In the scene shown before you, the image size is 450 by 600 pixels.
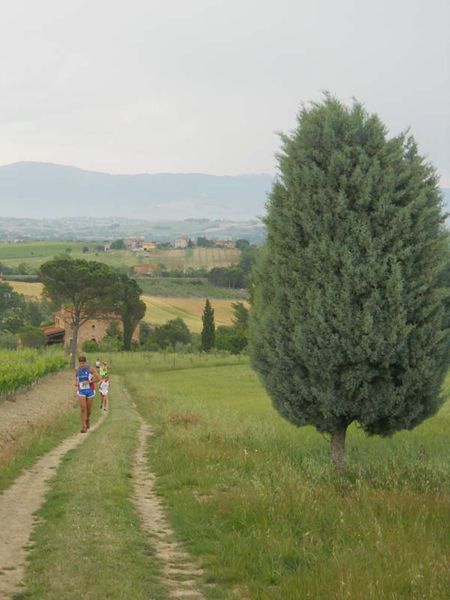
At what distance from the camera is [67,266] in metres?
68.1

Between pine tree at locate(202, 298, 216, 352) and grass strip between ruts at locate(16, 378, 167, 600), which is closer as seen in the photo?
grass strip between ruts at locate(16, 378, 167, 600)

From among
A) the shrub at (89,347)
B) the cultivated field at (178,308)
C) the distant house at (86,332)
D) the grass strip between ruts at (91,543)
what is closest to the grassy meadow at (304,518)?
the grass strip between ruts at (91,543)

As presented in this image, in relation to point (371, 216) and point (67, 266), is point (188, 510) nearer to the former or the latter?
point (371, 216)

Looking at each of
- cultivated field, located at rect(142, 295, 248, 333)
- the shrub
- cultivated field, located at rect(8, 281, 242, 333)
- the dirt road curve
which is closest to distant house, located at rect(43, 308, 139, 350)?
the shrub

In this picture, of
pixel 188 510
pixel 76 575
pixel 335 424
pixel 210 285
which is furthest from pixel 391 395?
pixel 210 285

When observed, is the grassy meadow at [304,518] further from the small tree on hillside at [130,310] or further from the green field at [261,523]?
the small tree on hillside at [130,310]

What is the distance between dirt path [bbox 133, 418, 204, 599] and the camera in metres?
6.84

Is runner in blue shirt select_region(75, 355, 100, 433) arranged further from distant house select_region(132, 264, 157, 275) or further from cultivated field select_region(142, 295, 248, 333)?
distant house select_region(132, 264, 157, 275)

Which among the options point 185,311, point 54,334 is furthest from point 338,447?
point 185,311

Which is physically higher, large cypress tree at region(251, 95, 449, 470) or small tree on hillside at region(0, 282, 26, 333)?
large cypress tree at region(251, 95, 449, 470)

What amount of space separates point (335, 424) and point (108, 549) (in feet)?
20.6

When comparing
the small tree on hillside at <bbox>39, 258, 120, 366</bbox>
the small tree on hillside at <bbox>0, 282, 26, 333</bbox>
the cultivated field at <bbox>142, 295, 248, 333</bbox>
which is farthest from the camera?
the cultivated field at <bbox>142, 295, 248, 333</bbox>

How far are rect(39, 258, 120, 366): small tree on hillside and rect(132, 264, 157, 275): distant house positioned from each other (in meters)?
99.8

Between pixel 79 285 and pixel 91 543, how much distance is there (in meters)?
62.3
